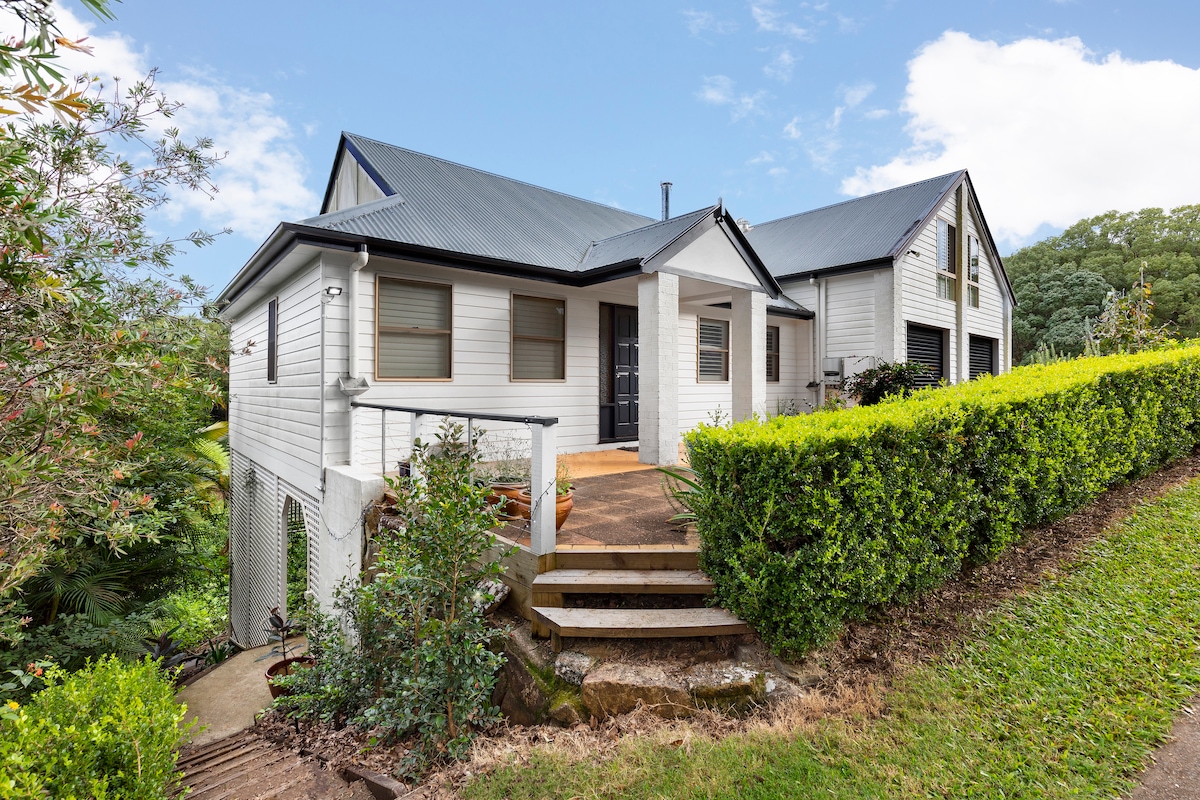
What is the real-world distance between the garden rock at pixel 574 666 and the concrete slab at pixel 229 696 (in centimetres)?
458

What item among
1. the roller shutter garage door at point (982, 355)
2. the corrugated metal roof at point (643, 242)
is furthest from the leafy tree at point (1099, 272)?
the corrugated metal roof at point (643, 242)

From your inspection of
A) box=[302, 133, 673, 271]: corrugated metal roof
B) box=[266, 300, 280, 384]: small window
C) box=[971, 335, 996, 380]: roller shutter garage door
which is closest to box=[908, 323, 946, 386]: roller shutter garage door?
box=[971, 335, 996, 380]: roller shutter garage door

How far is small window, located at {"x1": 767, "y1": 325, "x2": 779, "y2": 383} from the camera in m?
13.0

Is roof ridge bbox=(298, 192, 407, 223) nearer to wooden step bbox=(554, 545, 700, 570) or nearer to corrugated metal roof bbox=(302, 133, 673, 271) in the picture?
corrugated metal roof bbox=(302, 133, 673, 271)

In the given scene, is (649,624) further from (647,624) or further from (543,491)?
(543,491)

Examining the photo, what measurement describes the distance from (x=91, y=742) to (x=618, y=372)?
785cm

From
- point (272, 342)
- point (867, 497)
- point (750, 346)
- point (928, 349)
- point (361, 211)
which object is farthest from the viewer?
point (928, 349)

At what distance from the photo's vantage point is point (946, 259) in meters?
14.1

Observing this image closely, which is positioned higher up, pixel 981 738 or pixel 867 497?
pixel 867 497

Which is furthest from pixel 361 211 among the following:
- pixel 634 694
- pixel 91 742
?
pixel 634 694

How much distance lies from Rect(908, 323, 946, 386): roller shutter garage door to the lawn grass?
10.1 meters

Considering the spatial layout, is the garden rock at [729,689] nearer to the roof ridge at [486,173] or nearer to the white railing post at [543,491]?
the white railing post at [543,491]

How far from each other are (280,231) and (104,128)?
1.86m

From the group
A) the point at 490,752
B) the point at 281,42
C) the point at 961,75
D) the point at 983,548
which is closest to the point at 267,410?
the point at 281,42
